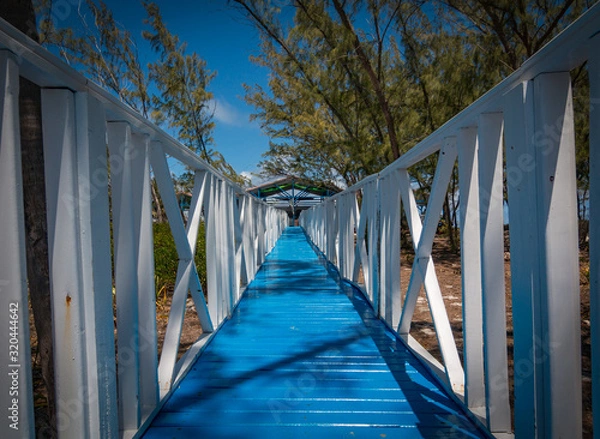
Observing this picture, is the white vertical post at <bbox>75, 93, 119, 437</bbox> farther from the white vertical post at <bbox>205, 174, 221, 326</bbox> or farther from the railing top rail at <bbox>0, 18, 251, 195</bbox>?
the white vertical post at <bbox>205, 174, 221, 326</bbox>

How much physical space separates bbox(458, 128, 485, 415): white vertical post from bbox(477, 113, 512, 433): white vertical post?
15 centimetres

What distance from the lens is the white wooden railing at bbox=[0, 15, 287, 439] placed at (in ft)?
2.69

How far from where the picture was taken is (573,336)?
40.2 inches

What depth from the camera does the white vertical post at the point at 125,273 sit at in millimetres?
1367

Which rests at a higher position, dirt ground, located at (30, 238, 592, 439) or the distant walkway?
the distant walkway

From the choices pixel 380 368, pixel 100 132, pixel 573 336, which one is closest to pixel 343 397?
pixel 380 368

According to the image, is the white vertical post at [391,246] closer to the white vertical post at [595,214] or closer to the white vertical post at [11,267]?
the white vertical post at [595,214]

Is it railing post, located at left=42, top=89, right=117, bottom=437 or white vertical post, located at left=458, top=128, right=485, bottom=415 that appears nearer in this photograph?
railing post, located at left=42, top=89, right=117, bottom=437

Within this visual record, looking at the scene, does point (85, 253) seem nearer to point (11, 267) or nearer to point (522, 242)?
point (11, 267)

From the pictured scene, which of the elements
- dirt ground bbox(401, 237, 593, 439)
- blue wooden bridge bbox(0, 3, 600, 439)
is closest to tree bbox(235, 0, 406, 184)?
dirt ground bbox(401, 237, 593, 439)

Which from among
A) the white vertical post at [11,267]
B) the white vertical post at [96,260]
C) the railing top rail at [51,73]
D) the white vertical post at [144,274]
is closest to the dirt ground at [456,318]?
the white vertical post at [144,274]

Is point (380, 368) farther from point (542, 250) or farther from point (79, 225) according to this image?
point (79, 225)

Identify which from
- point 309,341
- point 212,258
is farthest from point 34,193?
point 309,341

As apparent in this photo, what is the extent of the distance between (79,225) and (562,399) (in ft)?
4.93
